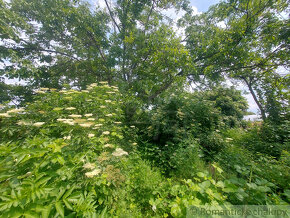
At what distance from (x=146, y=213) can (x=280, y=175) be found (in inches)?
88.1

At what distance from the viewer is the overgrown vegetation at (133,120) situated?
3.39 ft

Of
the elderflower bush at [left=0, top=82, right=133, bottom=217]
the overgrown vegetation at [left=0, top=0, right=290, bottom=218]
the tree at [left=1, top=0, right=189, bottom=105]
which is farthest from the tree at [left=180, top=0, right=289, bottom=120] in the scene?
the elderflower bush at [left=0, top=82, right=133, bottom=217]

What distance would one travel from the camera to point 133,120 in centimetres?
431

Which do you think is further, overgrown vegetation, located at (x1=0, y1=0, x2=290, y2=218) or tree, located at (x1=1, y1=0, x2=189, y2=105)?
tree, located at (x1=1, y1=0, x2=189, y2=105)

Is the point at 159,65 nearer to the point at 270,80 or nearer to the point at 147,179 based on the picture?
the point at 147,179

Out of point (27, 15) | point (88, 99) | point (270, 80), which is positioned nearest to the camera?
point (88, 99)

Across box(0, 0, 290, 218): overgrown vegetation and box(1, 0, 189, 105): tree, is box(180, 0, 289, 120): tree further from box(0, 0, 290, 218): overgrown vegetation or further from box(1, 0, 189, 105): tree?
box(1, 0, 189, 105): tree

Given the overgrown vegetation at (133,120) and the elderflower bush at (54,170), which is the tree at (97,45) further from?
the elderflower bush at (54,170)

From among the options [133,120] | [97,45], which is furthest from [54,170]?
[97,45]

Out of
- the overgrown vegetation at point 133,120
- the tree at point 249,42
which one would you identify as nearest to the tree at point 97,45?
the overgrown vegetation at point 133,120

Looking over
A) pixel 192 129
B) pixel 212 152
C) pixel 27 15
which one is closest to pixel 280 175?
pixel 212 152

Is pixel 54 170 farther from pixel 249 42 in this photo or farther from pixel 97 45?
pixel 249 42

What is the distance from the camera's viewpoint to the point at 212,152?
111 inches

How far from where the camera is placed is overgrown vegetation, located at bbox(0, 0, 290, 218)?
1.03 m
